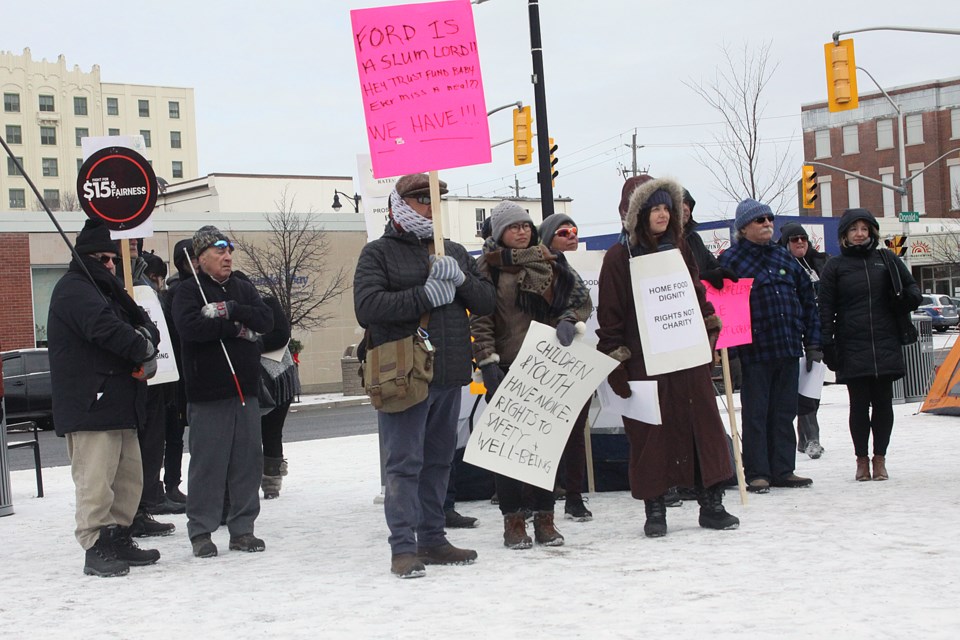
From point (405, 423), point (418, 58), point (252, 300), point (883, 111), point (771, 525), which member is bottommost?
point (771, 525)

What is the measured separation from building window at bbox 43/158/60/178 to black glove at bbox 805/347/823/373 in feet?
344

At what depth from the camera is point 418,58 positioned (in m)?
6.37

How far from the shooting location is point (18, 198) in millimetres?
100188

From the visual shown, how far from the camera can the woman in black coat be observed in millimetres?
8289

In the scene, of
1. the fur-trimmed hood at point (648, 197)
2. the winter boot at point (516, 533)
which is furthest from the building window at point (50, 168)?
the winter boot at point (516, 533)

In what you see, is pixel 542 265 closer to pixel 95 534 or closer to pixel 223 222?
pixel 95 534

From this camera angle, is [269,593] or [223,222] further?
[223,222]

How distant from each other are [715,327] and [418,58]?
252 cm

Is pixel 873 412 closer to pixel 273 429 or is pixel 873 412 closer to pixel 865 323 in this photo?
pixel 865 323

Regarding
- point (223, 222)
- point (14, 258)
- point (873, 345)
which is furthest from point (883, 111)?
point (873, 345)

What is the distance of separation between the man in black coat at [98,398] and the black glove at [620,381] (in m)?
2.75

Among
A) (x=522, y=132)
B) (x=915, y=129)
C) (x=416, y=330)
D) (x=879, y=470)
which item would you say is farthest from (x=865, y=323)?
(x=915, y=129)

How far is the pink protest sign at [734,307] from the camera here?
8133 millimetres

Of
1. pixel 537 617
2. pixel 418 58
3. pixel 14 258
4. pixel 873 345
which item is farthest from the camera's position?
pixel 14 258
